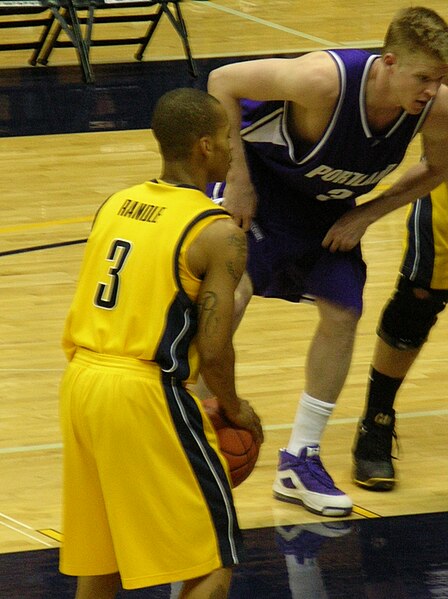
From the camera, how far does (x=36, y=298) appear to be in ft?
20.6

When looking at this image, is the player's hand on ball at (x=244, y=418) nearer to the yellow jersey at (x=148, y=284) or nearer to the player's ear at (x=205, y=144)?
the yellow jersey at (x=148, y=284)

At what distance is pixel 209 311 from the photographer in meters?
2.96

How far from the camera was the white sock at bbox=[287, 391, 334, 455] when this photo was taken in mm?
4258

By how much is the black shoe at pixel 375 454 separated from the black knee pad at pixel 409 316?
0.26 metres

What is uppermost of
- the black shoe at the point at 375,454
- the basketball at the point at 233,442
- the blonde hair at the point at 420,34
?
the blonde hair at the point at 420,34

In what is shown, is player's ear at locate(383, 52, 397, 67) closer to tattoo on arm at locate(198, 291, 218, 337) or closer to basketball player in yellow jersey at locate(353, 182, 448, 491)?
basketball player in yellow jersey at locate(353, 182, 448, 491)

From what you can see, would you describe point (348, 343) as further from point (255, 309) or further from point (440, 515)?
point (255, 309)

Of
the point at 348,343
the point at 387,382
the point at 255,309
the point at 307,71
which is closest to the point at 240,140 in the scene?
the point at 307,71

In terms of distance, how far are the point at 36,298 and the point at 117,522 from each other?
346 centimetres

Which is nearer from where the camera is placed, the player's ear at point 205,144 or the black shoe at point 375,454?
the player's ear at point 205,144

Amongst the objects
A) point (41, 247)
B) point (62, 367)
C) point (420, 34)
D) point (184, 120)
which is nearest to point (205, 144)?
point (184, 120)

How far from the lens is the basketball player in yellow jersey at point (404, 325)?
445cm

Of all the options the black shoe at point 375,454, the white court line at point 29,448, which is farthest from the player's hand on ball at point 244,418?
the white court line at point 29,448

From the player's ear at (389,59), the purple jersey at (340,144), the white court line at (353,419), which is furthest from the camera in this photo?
the white court line at (353,419)
